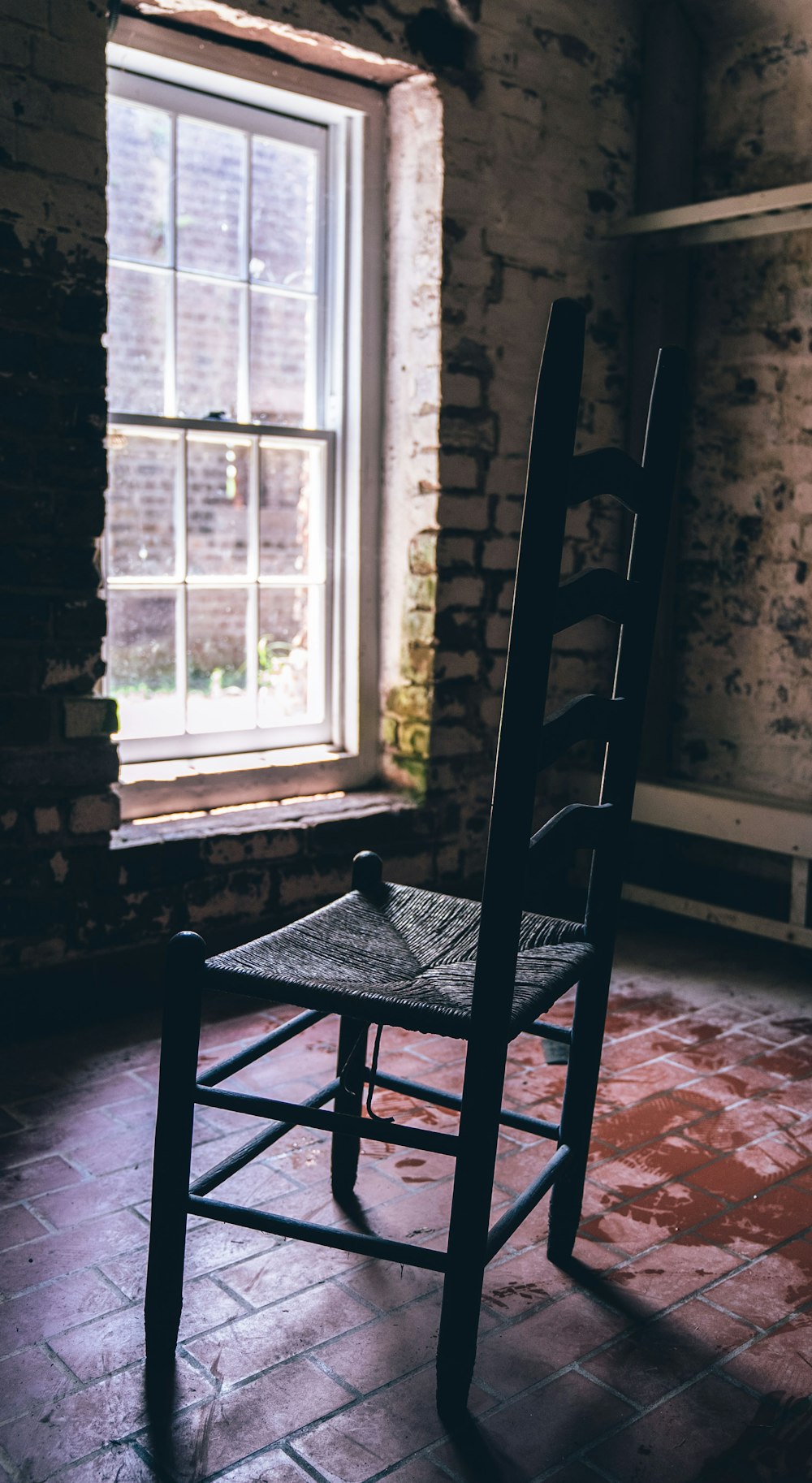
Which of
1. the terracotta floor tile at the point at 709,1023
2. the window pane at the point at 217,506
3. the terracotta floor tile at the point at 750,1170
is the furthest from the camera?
the window pane at the point at 217,506

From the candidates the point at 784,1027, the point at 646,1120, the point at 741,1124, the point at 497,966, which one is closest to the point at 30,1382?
the point at 497,966

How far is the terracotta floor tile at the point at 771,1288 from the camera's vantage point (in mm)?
2035

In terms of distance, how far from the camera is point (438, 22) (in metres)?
3.73

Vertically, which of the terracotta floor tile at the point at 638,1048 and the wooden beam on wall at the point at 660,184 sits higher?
the wooden beam on wall at the point at 660,184

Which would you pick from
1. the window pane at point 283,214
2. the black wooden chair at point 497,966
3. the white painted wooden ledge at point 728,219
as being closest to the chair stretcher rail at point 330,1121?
the black wooden chair at point 497,966

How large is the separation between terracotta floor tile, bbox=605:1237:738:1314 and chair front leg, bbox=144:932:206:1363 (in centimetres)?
75

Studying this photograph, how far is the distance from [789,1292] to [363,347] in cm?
298

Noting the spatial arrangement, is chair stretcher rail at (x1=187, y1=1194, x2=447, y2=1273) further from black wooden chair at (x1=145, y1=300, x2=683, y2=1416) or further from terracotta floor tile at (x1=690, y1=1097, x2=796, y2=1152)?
terracotta floor tile at (x1=690, y1=1097, x2=796, y2=1152)

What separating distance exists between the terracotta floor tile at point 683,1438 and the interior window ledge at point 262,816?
6.51 feet

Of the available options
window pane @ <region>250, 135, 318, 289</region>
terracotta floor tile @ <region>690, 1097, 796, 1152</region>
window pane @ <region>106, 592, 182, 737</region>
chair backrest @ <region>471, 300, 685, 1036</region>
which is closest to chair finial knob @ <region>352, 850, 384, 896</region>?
chair backrest @ <region>471, 300, 685, 1036</region>

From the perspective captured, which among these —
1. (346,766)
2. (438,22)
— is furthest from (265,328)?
(346,766)

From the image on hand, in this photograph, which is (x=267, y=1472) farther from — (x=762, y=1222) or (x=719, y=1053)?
(x=719, y=1053)

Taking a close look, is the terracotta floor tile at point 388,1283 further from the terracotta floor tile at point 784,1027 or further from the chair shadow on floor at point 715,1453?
the terracotta floor tile at point 784,1027

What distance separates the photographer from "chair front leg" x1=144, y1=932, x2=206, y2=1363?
70.7 inches
